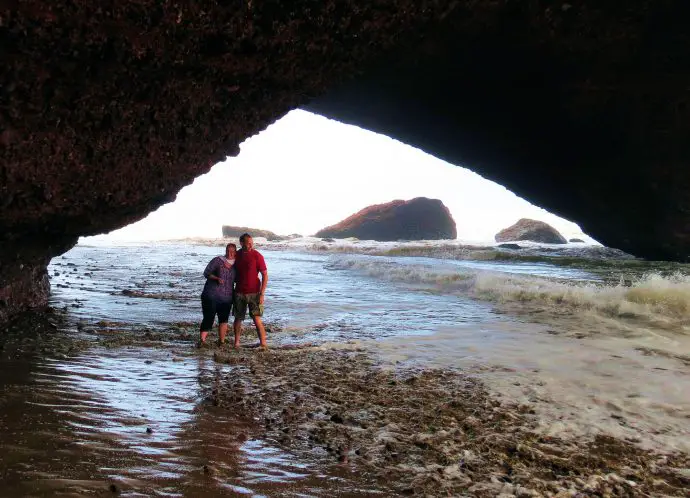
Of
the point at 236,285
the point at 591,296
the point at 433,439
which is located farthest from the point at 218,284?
the point at 591,296

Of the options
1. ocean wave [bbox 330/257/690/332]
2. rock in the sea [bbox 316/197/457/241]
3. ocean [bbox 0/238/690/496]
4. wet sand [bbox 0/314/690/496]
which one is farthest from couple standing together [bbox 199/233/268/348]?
rock in the sea [bbox 316/197/457/241]

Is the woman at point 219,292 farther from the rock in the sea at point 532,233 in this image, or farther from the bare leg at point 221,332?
the rock in the sea at point 532,233

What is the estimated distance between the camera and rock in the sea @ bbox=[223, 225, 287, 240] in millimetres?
52747

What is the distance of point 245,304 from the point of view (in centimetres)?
669

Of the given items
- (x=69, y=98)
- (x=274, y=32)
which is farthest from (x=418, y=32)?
(x=69, y=98)

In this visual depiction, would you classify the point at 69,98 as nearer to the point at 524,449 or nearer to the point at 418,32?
the point at 418,32

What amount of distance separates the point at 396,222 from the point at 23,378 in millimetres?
47483

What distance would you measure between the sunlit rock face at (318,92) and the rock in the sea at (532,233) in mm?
33111

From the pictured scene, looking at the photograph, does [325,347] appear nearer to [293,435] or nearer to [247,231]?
[293,435]

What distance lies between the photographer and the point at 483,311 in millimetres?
8781

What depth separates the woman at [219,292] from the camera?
6.49 meters

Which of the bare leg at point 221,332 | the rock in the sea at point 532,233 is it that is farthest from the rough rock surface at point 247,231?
the bare leg at point 221,332

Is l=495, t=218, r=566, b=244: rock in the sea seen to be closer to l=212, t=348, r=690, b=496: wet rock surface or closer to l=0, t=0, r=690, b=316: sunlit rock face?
l=0, t=0, r=690, b=316: sunlit rock face

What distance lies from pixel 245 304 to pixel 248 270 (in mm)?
471
